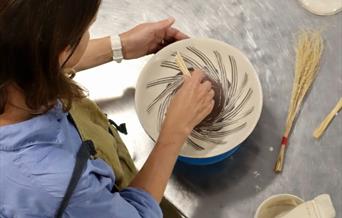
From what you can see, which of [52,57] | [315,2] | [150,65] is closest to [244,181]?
[150,65]

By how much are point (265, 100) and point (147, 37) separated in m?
0.25

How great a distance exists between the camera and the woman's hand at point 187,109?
29.7 inches

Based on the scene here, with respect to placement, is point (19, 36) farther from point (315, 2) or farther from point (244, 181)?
point (315, 2)

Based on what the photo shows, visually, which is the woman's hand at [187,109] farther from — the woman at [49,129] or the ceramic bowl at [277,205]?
the ceramic bowl at [277,205]

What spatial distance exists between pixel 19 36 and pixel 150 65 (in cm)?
44

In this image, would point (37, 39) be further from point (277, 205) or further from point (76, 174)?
point (277, 205)

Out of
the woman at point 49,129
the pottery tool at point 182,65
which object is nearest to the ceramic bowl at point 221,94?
the pottery tool at point 182,65

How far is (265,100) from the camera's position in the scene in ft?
3.01

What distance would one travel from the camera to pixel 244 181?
2.84 ft

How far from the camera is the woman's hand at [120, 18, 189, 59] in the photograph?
887mm

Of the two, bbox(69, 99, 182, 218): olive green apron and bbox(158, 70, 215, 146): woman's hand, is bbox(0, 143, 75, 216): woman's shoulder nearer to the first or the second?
bbox(69, 99, 182, 218): olive green apron

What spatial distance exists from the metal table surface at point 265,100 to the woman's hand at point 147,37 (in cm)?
7

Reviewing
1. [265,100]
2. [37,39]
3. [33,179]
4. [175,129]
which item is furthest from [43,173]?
[265,100]

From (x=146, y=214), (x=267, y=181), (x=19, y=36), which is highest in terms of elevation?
(x=19, y=36)
